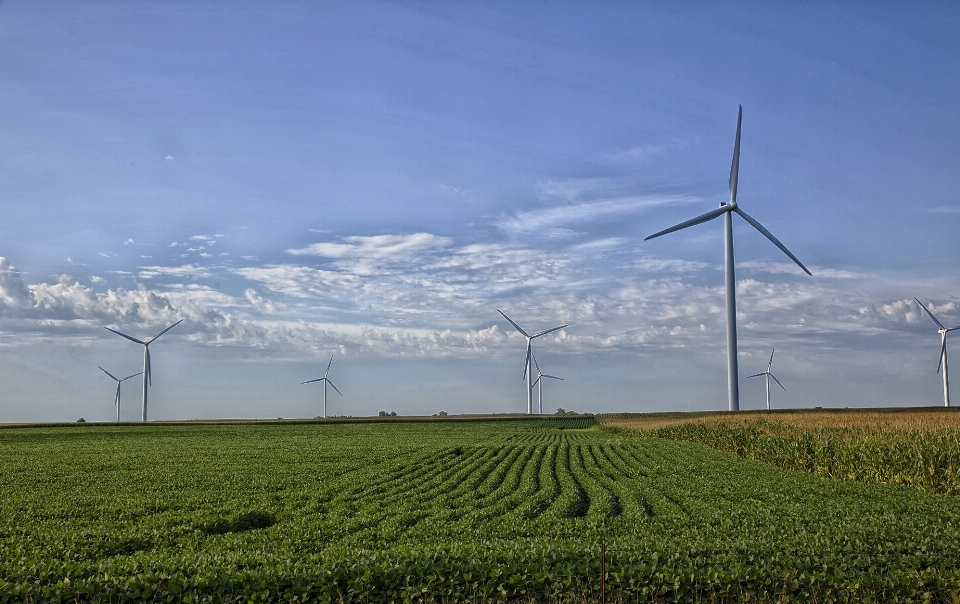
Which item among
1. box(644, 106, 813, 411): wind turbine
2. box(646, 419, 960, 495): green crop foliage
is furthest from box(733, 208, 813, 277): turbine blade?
box(646, 419, 960, 495): green crop foliage

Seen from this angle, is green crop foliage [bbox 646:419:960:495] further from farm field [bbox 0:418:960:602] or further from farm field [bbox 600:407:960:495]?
farm field [bbox 0:418:960:602]

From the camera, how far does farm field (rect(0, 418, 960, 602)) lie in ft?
40.0

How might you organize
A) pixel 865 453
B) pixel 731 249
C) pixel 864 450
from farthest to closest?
pixel 731 249 < pixel 864 450 < pixel 865 453

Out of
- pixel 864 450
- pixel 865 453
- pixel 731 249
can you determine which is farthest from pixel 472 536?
pixel 731 249

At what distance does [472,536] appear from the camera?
16.5 metres

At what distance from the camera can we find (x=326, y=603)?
11.8 m

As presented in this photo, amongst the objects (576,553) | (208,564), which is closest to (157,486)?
(208,564)

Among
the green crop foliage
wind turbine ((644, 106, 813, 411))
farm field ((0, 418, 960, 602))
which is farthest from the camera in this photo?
wind turbine ((644, 106, 813, 411))

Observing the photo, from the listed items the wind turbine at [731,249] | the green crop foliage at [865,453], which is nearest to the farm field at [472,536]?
the green crop foliage at [865,453]

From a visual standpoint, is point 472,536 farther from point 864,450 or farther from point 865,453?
point 864,450

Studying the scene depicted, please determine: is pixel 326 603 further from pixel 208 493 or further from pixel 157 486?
pixel 157 486

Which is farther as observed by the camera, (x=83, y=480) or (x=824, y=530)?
(x=83, y=480)

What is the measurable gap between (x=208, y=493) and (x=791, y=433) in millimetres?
30442

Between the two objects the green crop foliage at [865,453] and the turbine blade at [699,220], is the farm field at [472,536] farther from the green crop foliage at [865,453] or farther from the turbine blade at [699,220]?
the turbine blade at [699,220]
